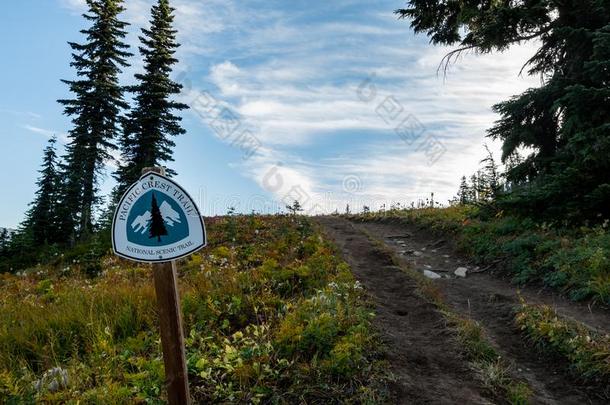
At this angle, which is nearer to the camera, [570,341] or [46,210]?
[570,341]

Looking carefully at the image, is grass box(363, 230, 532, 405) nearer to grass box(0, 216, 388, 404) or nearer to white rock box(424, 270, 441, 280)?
grass box(0, 216, 388, 404)

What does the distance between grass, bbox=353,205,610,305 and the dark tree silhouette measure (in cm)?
754

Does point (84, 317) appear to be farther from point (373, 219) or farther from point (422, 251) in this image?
point (373, 219)

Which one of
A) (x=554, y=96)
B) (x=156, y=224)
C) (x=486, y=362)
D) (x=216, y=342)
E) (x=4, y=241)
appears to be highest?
(x=554, y=96)

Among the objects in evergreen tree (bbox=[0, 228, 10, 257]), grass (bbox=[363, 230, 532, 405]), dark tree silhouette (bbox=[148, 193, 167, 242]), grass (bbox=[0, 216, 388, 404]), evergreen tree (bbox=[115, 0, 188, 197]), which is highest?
evergreen tree (bbox=[115, 0, 188, 197])

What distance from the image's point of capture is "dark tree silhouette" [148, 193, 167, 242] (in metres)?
→ 3.40

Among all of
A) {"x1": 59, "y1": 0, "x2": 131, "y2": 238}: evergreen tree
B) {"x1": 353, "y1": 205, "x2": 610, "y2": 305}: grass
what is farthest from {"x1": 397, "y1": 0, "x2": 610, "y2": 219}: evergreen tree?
{"x1": 59, "y1": 0, "x2": 131, "y2": 238}: evergreen tree

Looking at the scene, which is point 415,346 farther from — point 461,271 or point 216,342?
point 461,271

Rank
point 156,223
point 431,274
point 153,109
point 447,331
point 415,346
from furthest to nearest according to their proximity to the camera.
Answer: point 153,109 < point 431,274 < point 447,331 < point 415,346 < point 156,223

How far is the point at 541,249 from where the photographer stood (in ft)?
31.8

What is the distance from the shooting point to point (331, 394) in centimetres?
419

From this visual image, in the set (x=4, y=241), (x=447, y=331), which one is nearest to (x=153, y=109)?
(x=4, y=241)

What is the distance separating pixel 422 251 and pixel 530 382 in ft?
26.5

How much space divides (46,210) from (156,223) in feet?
113
